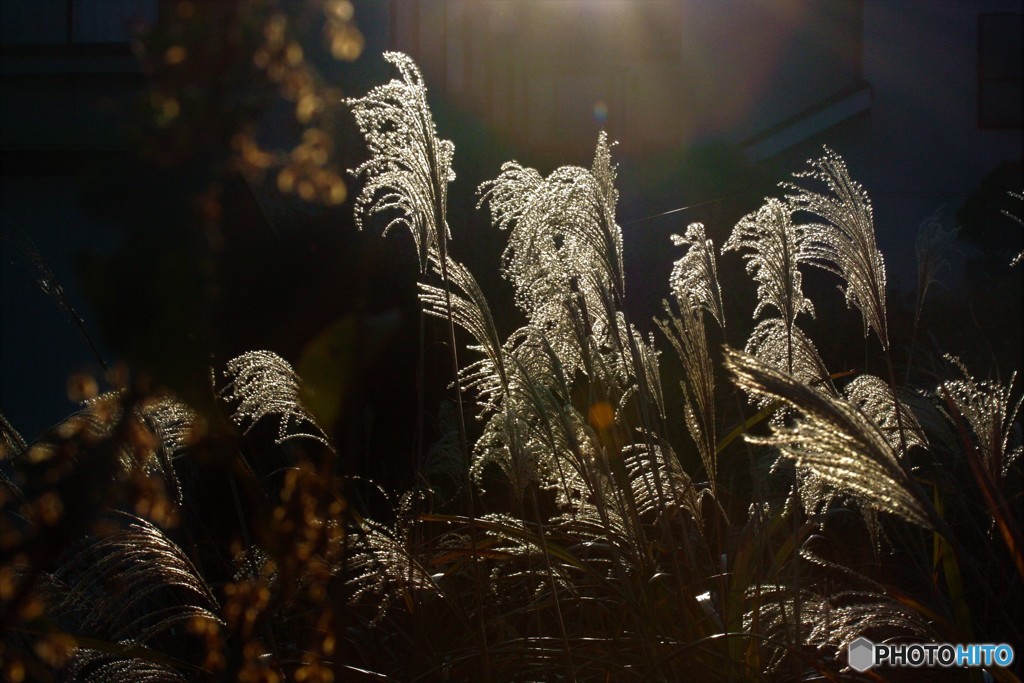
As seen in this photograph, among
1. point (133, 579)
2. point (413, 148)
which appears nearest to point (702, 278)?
point (413, 148)

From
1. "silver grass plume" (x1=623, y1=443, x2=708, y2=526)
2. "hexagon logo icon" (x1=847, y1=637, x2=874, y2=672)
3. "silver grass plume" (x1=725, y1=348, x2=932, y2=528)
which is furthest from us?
"silver grass plume" (x1=623, y1=443, x2=708, y2=526)

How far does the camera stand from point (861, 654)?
94.1 inches

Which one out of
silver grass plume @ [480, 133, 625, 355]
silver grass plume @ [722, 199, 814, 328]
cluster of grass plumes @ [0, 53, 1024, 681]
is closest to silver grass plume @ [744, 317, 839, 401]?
cluster of grass plumes @ [0, 53, 1024, 681]

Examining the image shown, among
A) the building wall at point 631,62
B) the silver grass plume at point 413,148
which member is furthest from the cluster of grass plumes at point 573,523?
the building wall at point 631,62

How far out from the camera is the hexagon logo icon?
2336 millimetres

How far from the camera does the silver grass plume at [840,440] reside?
4.89 ft

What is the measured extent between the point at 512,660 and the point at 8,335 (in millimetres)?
6317

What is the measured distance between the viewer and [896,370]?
20.6 ft

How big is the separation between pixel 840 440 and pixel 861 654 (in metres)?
1.17

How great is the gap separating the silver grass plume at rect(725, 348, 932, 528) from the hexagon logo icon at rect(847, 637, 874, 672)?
0.92 m

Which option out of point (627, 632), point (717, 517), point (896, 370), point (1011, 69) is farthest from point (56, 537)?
point (1011, 69)

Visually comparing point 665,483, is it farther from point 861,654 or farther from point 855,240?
point 855,240

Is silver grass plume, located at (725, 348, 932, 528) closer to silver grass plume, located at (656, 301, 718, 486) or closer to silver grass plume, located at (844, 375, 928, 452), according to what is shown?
silver grass plume, located at (656, 301, 718, 486)

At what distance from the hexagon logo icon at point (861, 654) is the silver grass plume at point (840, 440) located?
3.02 feet
